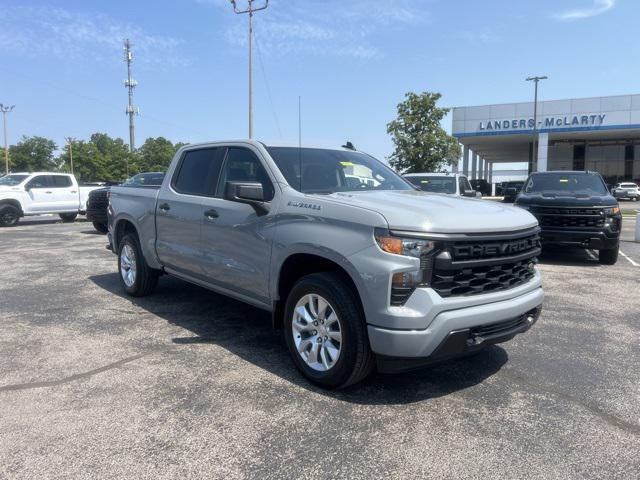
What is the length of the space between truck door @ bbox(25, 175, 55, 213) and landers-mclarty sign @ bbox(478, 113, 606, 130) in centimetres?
3140

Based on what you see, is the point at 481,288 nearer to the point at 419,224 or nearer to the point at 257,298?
the point at 419,224

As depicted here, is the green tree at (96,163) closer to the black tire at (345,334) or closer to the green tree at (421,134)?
the green tree at (421,134)

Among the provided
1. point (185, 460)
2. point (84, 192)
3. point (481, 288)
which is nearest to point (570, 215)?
point (481, 288)

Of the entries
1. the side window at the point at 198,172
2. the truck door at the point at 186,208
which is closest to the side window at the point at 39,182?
the truck door at the point at 186,208

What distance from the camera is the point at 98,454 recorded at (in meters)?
2.95

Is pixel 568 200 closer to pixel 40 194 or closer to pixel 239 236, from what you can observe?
pixel 239 236

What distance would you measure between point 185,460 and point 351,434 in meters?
0.97

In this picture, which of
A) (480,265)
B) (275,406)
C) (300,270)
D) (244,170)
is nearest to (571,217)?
(480,265)

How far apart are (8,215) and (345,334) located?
1820cm

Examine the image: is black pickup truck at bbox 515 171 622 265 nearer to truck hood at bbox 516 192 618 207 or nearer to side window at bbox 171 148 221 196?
truck hood at bbox 516 192 618 207

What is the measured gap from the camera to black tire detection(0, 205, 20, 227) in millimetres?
17969

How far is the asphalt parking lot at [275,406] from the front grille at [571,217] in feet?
12.0

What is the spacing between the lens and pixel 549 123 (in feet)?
129

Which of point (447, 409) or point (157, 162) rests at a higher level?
point (157, 162)
